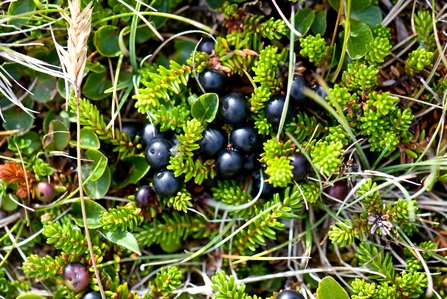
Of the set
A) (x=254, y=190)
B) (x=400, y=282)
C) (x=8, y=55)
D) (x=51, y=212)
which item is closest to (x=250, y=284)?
(x=254, y=190)

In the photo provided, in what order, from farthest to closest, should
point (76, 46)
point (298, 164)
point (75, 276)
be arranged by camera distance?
point (75, 276), point (298, 164), point (76, 46)

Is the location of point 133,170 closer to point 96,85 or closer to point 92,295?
point 96,85

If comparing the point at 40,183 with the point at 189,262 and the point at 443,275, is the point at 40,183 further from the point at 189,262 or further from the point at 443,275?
the point at 443,275

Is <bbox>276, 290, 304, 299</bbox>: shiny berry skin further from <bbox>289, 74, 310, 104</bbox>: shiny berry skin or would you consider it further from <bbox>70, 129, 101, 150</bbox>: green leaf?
<bbox>70, 129, 101, 150</bbox>: green leaf

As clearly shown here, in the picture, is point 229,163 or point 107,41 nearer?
point 229,163

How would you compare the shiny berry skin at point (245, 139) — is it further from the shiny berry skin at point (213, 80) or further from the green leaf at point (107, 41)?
the green leaf at point (107, 41)

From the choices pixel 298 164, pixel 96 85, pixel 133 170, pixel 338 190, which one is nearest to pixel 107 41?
pixel 96 85

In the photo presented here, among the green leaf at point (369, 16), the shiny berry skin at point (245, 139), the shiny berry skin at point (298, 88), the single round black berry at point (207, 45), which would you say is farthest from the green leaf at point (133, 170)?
the green leaf at point (369, 16)
